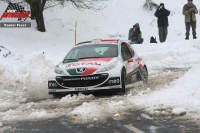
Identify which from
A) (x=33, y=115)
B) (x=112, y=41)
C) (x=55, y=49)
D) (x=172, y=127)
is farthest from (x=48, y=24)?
(x=172, y=127)

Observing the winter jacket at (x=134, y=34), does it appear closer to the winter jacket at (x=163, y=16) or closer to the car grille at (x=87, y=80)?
the winter jacket at (x=163, y=16)

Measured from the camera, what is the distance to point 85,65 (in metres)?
9.59

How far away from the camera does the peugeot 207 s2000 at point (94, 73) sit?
30.7ft

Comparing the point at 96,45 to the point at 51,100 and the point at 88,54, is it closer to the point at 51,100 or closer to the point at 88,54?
the point at 88,54

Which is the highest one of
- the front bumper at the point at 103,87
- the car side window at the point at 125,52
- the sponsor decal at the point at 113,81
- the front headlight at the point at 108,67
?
the car side window at the point at 125,52

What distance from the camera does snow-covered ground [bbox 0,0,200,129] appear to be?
768 cm

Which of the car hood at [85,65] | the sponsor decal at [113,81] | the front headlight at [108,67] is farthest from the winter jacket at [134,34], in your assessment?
the sponsor decal at [113,81]

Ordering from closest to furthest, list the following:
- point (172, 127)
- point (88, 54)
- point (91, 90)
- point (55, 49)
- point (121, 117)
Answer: point (172, 127) → point (121, 117) → point (91, 90) → point (88, 54) → point (55, 49)

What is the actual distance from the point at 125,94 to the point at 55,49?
39.2ft

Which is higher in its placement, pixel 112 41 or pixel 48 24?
pixel 48 24

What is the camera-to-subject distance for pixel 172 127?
620cm

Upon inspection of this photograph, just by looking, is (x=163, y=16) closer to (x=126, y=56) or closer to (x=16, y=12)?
(x=16, y=12)

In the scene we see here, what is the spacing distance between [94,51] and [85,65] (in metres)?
1.30

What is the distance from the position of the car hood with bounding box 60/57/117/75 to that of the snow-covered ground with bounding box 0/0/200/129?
629 mm
